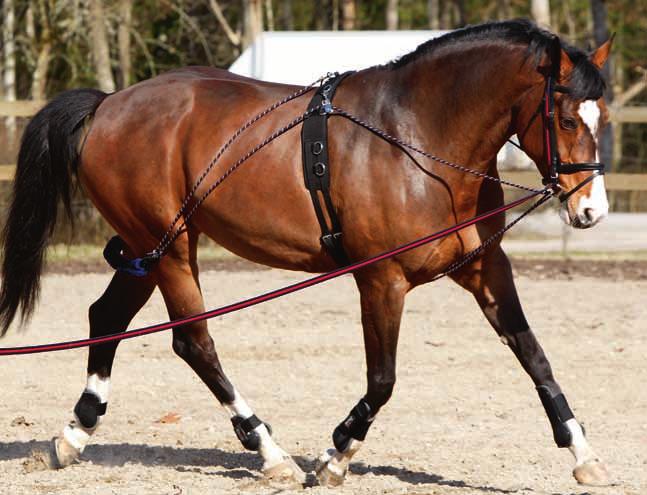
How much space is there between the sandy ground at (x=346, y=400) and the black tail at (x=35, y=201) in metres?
0.78

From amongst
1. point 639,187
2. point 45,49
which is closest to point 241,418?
point 639,187

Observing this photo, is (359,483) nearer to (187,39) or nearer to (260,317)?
(260,317)

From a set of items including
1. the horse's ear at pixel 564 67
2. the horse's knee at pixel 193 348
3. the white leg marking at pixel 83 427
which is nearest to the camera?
the horse's ear at pixel 564 67

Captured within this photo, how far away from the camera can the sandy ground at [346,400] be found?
16.9ft

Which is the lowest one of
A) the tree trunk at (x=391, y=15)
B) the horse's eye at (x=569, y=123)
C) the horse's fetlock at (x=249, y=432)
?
the tree trunk at (x=391, y=15)

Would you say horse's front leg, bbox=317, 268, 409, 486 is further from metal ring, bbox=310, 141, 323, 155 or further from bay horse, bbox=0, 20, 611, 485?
metal ring, bbox=310, 141, 323, 155

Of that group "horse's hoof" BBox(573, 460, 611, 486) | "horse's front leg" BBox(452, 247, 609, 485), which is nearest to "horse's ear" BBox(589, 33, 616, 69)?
"horse's front leg" BBox(452, 247, 609, 485)

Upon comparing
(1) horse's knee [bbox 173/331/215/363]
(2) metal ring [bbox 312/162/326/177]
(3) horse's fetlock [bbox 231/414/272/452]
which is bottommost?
(3) horse's fetlock [bbox 231/414/272/452]

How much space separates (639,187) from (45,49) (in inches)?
428

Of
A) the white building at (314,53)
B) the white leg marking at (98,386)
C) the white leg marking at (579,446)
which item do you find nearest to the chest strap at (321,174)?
the white leg marking at (579,446)

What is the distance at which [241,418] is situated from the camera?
17.4ft

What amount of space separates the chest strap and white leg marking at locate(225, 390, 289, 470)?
0.87m

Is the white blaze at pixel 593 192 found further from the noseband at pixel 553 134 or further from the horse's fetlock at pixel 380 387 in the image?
the horse's fetlock at pixel 380 387

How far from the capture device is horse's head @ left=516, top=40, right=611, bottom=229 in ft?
14.5
